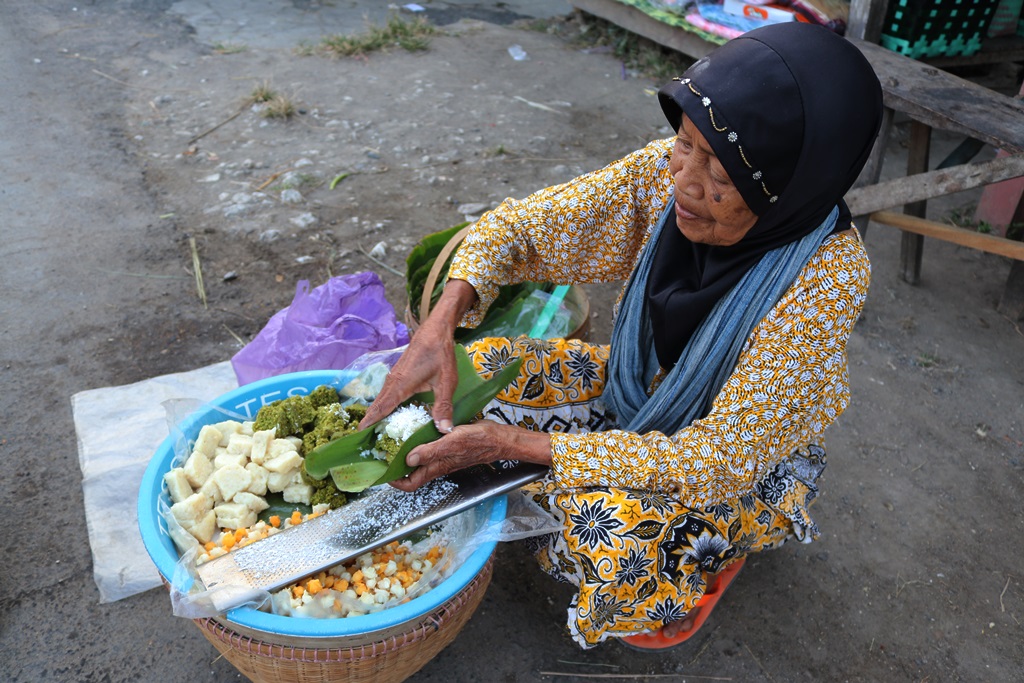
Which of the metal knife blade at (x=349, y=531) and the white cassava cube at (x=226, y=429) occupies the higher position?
the metal knife blade at (x=349, y=531)

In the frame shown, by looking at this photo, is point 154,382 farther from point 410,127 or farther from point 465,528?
point 410,127

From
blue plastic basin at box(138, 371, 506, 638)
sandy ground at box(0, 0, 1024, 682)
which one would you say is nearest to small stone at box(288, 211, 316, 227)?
sandy ground at box(0, 0, 1024, 682)

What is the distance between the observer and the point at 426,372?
1.80 m

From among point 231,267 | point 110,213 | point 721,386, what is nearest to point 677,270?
point 721,386

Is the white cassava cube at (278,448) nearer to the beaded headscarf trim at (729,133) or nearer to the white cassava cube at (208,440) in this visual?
the white cassava cube at (208,440)

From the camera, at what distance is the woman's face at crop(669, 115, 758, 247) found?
58.9 inches

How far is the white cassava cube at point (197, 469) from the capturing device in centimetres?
173

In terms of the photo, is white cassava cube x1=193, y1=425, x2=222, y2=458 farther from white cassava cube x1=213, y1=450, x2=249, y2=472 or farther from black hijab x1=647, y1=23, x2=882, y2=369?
black hijab x1=647, y1=23, x2=882, y2=369

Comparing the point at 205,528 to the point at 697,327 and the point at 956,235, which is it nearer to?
the point at 697,327

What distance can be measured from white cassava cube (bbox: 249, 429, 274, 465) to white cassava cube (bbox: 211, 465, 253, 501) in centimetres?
5

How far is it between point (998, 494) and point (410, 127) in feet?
11.4

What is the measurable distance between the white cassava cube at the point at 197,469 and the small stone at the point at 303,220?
200cm

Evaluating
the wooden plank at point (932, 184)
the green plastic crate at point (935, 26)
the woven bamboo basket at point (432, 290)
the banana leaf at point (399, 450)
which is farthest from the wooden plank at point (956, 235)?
the banana leaf at point (399, 450)

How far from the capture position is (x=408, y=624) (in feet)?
4.95
